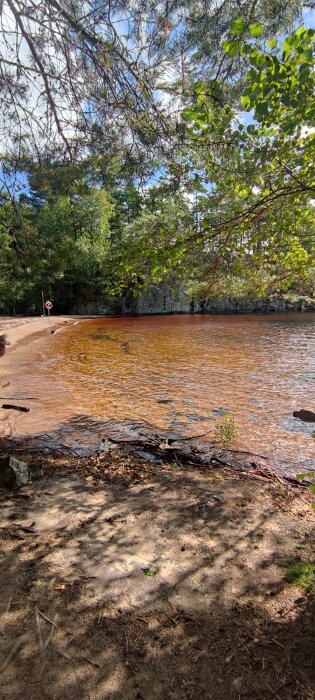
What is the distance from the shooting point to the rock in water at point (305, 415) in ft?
21.1

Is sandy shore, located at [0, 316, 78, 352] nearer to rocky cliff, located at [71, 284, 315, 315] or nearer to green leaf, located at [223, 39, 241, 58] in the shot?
rocky cliff, located at [71, 284, 315, 315]

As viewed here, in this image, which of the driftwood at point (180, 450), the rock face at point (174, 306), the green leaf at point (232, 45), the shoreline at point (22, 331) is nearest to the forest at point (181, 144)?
the green leaf at point (232, 45)

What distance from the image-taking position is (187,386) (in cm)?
912

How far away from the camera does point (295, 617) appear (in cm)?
207

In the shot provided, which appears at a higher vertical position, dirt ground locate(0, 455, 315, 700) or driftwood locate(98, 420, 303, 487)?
dirt ground locate(0, 455, 315, 700)

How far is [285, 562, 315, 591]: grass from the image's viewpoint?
231 centimetres

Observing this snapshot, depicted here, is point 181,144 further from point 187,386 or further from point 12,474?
point 187,386

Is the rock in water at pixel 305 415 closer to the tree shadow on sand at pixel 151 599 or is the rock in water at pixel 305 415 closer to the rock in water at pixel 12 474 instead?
the tree shadow on sand at pixel 151 599

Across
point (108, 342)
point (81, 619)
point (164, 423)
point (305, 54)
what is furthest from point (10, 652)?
point (108, 342)

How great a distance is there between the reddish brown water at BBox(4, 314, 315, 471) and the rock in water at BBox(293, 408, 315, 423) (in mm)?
202

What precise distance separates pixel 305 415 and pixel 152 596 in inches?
200

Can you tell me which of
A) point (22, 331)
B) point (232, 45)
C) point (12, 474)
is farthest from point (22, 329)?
point (232, 45)

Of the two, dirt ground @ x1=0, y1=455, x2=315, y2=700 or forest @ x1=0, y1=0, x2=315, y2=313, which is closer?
dirt ground @ x1=0, y1=455, x2=315, y2=700

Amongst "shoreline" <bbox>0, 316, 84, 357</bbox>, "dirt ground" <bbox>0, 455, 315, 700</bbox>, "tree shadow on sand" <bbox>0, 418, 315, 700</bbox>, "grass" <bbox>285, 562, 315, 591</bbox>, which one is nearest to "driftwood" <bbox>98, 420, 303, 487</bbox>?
"dirt ground" <bbox>0, 455, 315, 700</bbox>
